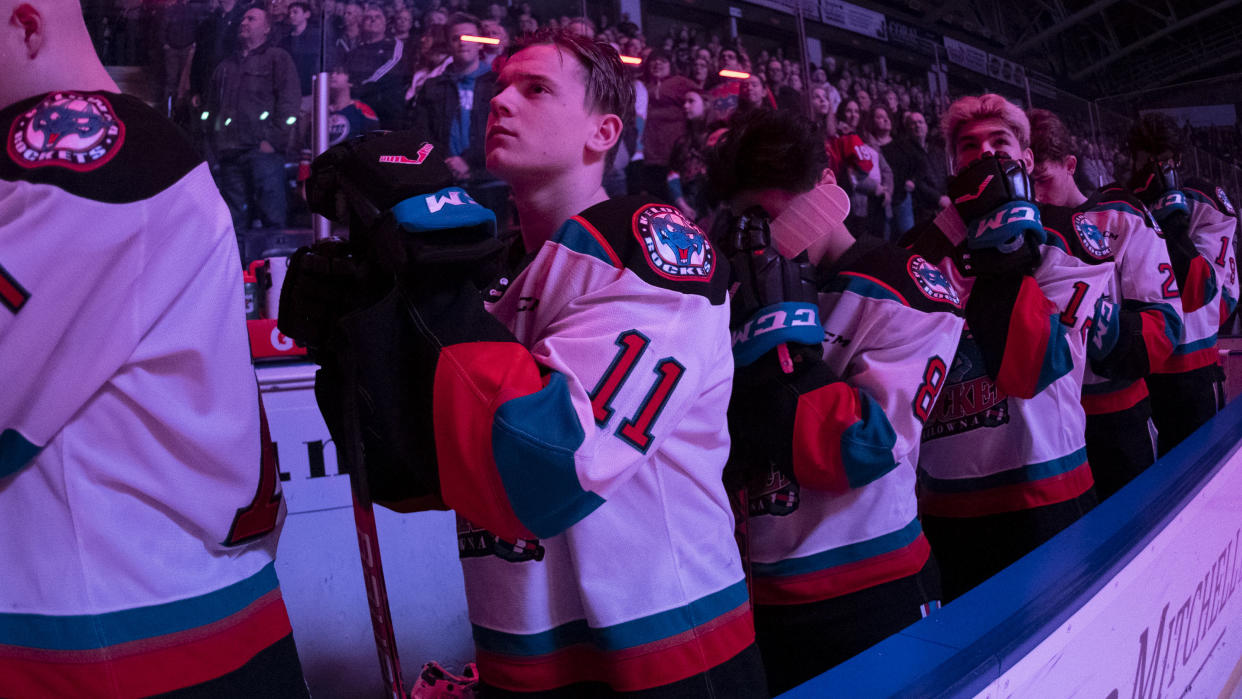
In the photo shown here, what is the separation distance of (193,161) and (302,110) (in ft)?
9.05

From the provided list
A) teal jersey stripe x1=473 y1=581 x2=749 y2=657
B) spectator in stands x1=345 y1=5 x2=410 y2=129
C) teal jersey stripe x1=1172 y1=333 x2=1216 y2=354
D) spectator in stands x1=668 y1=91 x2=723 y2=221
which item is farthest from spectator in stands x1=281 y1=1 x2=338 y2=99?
teal jersey stripe x1=1172 y1=333 x2=1216 y2=354

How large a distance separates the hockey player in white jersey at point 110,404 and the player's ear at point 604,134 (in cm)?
51

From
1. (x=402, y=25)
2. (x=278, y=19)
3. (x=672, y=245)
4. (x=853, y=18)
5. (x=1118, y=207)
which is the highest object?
(x=853, y=18)

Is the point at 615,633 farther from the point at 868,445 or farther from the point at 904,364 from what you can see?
the point at 904,364

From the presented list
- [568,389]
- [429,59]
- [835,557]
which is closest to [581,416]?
[568,389]

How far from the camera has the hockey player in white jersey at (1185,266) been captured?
3053 mm

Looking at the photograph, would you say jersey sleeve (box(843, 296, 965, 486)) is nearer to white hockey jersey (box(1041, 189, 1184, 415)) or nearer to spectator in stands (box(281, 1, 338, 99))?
white hockey jersey (box(1041, 189, 1184, 415))

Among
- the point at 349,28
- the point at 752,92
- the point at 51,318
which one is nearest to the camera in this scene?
the point at 51,318

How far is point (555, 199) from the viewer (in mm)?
1143

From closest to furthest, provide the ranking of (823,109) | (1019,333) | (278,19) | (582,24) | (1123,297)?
→ 1. (1019,333)
2. (1123,297)
3. (278,19)
4. (582,24)
5. (823,109)

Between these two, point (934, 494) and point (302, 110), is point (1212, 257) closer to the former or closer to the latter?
point (934, 494)

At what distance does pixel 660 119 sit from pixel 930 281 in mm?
3333

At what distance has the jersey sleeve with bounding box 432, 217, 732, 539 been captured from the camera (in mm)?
814

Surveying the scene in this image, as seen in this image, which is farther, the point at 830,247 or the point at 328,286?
the point at 830,247
